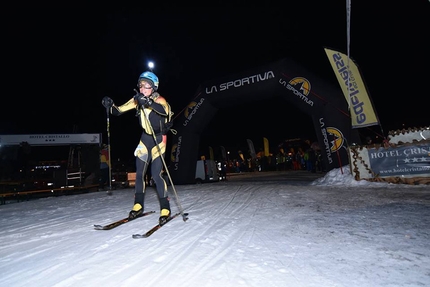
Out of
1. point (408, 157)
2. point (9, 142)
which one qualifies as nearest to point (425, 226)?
point (408, 157)

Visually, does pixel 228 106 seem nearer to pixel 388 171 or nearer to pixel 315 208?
pixel 388 171

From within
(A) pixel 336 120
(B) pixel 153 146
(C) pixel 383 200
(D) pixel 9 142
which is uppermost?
(D) pixel 9 142

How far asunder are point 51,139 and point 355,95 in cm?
1482

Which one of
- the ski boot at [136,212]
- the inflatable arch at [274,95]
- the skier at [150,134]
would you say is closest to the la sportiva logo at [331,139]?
the inflatable arch at [274,95]

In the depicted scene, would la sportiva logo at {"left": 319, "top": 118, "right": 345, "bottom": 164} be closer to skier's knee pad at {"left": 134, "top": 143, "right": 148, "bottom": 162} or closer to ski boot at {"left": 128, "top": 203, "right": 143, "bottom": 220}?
skier's knee pad at {"left": 134, "top": 143, "right": 148, "bottom": 162}

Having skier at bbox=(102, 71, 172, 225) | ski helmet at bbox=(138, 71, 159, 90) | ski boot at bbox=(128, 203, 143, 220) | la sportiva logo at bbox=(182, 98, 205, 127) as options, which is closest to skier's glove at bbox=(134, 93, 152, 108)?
skier at bbox=(102, 71, 172, 225)

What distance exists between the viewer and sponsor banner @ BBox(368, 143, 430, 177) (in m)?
7.10

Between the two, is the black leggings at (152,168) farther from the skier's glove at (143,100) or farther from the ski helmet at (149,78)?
the ski helmet at (149,78)

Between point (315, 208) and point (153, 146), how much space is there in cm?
301

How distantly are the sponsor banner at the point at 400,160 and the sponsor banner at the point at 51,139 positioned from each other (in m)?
13.7

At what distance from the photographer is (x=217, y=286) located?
1666 mm

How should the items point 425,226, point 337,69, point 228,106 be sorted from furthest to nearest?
point 228,106
point 337,69
point 425,226

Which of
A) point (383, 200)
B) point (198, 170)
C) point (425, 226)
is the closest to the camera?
point (425, 226)

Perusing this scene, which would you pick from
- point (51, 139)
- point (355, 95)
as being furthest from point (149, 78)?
point (51, 139)
